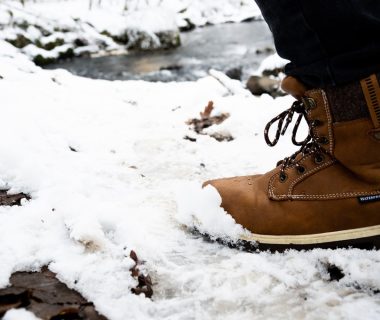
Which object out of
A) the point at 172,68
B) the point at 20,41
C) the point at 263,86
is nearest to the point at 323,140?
the point at 263,86

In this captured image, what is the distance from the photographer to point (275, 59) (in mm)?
6258

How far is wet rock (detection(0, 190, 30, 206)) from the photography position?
3.69 feet

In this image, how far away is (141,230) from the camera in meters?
1.08

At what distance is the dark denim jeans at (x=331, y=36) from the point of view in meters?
0.88

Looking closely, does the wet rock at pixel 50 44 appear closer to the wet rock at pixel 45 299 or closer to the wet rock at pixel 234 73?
the wet rock at pixel 234 73

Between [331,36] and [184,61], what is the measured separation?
7.47 meters

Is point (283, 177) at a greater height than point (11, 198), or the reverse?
point (283, 177)

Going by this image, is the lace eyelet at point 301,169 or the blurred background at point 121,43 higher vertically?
the blurred background at point 121,43

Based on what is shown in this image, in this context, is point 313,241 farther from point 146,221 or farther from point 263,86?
point 263,86

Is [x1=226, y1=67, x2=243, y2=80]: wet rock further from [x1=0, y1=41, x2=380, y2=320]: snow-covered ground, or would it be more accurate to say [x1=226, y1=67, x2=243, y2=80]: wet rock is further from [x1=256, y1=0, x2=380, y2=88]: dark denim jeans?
[x1=256, y1=0, x2=380, y2=88]: dark denim jeans

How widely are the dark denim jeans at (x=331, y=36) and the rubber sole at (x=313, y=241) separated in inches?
14.4

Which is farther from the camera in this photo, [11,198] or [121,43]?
[121,43]

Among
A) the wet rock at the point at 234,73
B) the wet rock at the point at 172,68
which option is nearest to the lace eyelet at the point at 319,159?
the wet rock at the point at 234,73

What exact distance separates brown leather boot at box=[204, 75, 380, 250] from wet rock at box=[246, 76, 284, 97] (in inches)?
158
